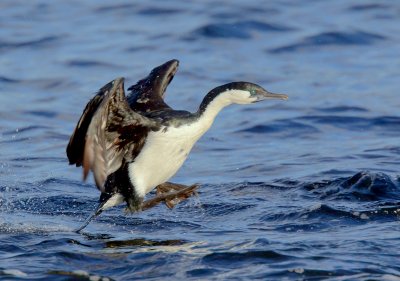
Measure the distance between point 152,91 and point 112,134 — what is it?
1.12 meters

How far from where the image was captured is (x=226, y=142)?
12.3 metres

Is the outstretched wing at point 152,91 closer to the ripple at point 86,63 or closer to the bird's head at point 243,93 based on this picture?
the bird's head at point 243,93

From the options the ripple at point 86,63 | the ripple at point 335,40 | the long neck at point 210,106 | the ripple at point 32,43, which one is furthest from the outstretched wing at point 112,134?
the ripple at point 32,43

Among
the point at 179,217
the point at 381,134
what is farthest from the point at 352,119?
the point at 179,217

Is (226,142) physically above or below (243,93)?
below

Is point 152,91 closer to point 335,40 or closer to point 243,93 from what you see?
point 243,93

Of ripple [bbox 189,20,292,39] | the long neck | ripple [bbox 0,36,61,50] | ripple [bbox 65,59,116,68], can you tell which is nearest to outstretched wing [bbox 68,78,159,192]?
the long neck

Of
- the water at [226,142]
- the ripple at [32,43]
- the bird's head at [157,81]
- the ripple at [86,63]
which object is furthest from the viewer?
the ripple at [32,43]

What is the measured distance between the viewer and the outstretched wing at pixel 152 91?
9391 mm

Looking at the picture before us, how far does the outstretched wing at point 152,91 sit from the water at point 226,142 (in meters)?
0.89

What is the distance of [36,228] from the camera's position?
8648mm

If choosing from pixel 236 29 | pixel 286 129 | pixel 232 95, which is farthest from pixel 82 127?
pixel 236 29

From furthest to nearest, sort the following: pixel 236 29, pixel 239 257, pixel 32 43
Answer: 1. pixel 236 29
2. pixel 32 43
3. pixel 239 257

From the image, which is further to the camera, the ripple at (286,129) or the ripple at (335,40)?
the ripple at (335,40)
